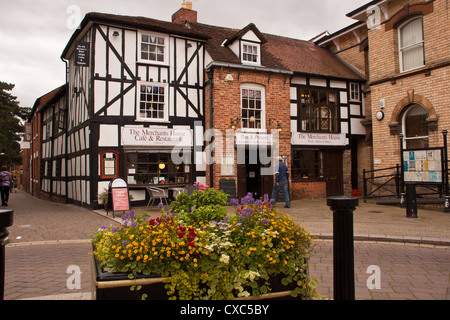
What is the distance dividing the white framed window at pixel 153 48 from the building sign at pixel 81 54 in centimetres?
198

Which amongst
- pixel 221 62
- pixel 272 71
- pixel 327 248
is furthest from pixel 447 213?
pixel 221 62

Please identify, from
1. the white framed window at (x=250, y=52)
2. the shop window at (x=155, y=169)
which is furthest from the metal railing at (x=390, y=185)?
the shop window at (x=155, y=169)

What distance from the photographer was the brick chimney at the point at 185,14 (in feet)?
56.8

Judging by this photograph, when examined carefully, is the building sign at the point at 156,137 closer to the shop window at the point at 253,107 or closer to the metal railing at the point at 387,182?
the shop window at the point at 253,107

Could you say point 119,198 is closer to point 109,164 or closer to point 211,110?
point 109,164

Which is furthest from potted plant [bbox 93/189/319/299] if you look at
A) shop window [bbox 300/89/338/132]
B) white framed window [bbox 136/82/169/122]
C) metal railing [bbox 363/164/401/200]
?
shop window [bbox 300/89/338/132]

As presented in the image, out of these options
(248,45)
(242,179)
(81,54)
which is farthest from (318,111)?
(81,54)

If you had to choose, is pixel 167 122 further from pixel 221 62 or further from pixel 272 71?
pixel 272 71

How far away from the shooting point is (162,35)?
14.1 m

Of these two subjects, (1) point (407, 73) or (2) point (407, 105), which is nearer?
(1) point (407, 73)

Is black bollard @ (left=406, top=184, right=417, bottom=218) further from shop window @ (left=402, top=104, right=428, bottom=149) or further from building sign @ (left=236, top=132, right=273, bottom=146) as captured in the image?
building sign @ (left=236, top=132, right=273, bottom=146)

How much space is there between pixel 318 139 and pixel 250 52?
5.15 metres

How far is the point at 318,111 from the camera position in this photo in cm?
1659

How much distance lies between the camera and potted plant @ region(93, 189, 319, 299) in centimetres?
237
